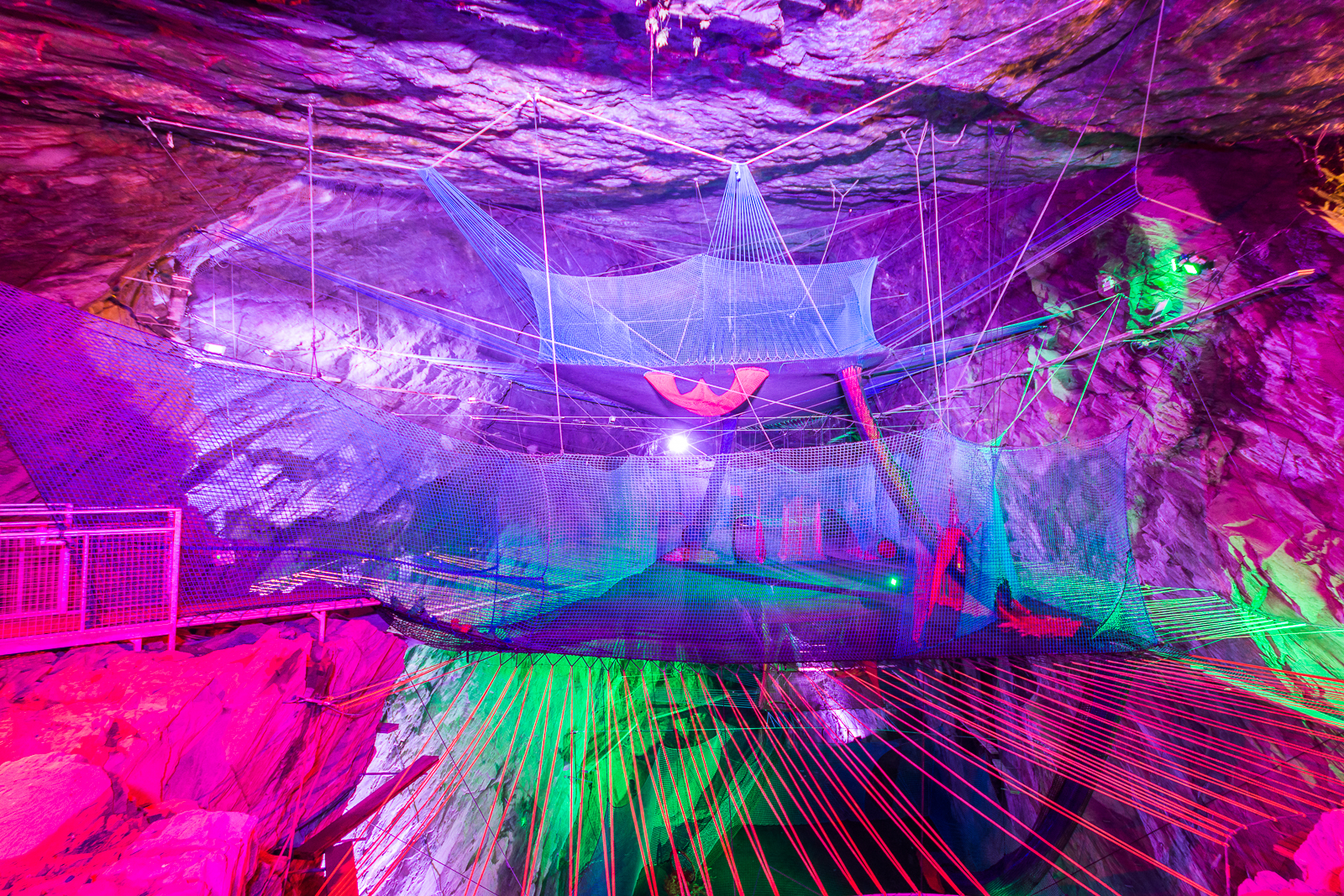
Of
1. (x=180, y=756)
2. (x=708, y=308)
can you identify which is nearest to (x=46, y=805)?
(x=180, y=756)

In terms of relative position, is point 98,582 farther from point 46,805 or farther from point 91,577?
point 46,805

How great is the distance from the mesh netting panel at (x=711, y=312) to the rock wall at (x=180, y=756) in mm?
2428

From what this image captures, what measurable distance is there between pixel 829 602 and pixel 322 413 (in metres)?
3.07

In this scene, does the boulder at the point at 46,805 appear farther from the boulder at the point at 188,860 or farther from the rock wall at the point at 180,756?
the boulder at the point at 188,860

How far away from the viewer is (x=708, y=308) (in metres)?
4.01

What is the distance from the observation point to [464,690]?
4.22 m

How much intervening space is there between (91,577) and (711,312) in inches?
146

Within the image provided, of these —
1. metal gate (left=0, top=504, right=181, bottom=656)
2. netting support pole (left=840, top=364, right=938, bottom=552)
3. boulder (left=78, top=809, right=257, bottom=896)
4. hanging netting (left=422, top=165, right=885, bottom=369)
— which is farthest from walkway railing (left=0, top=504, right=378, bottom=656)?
netting support pole (left=840, top=364, right=938, bottom=552)

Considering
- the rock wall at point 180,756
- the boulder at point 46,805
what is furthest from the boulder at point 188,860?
the boulder at point 46,805

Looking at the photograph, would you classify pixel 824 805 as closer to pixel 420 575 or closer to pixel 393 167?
pixel 420 575

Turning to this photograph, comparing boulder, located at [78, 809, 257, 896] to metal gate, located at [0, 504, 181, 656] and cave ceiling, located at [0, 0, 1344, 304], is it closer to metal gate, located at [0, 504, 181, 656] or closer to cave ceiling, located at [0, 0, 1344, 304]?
metal gate, located at [0, 504, 181, 656]

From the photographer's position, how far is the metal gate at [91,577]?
69.2 inches

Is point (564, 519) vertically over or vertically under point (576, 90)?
under

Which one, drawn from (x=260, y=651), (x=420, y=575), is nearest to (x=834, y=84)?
(x=420, y=575)
